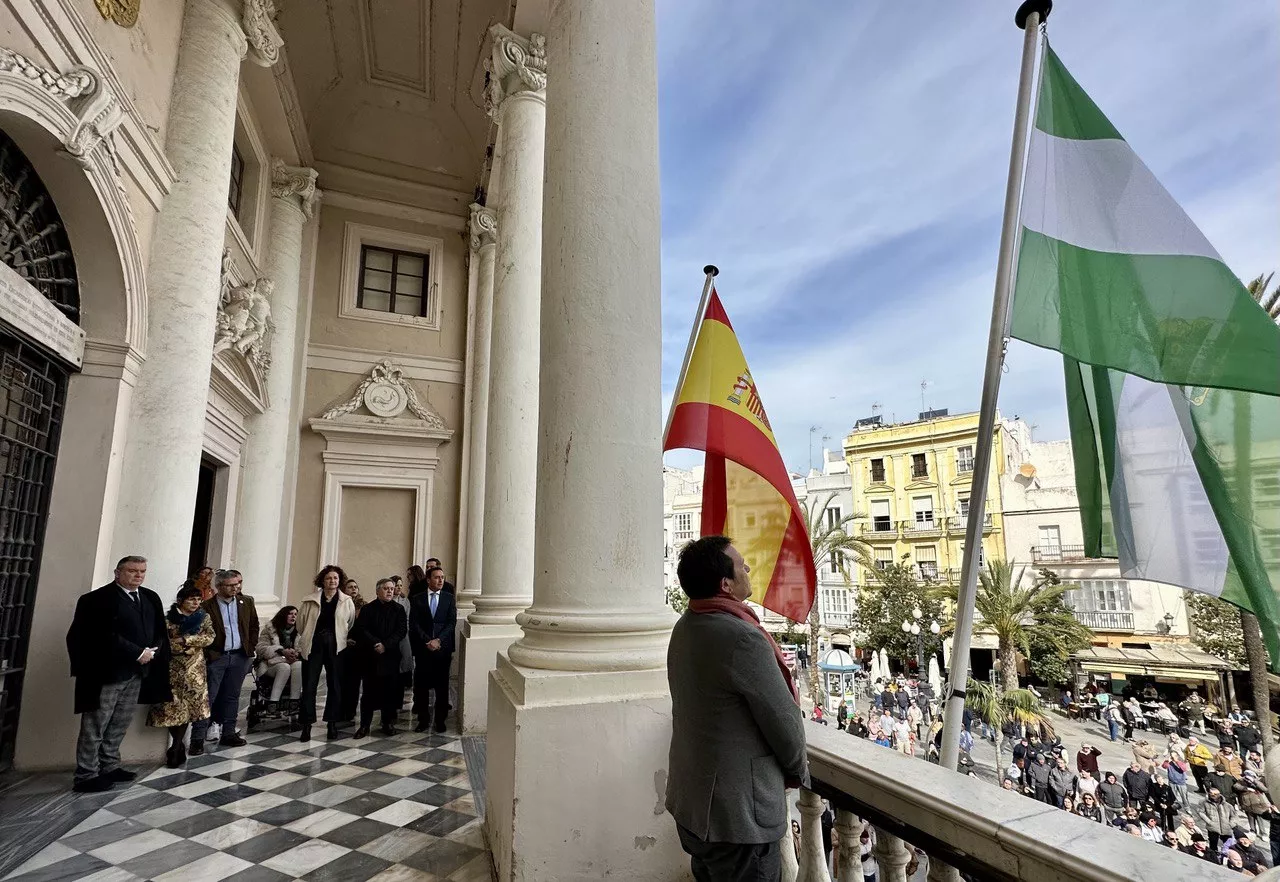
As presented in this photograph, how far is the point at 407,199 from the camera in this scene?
12117 millimetres

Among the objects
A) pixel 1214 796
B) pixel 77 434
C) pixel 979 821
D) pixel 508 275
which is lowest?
pixel 1214 796

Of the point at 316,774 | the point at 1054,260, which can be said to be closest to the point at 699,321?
the point at 1054,260

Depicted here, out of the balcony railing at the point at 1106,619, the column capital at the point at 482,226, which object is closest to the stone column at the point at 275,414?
the column capital at the point at 482,226

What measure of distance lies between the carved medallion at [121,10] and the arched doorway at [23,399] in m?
1.29

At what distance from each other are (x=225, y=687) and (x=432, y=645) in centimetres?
174

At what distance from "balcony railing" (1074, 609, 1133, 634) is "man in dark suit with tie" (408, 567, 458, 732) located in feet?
115

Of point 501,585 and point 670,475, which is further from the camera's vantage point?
point 670,475

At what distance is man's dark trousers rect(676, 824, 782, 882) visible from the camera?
1936 mm

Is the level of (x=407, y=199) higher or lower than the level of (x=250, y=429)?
higher

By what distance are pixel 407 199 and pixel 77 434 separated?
850cm

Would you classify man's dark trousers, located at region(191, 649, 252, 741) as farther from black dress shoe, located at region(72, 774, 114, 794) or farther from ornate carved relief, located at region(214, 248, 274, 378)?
ornate carved relief, located at region(214, 248, 274, 378)

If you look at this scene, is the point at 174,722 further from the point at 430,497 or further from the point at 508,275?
the point at 430,497

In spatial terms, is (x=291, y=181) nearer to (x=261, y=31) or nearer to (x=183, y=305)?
(x=261, y=31)

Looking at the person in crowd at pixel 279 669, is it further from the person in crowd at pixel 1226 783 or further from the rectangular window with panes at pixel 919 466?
the rectangular window with panes at pixel 919 466
